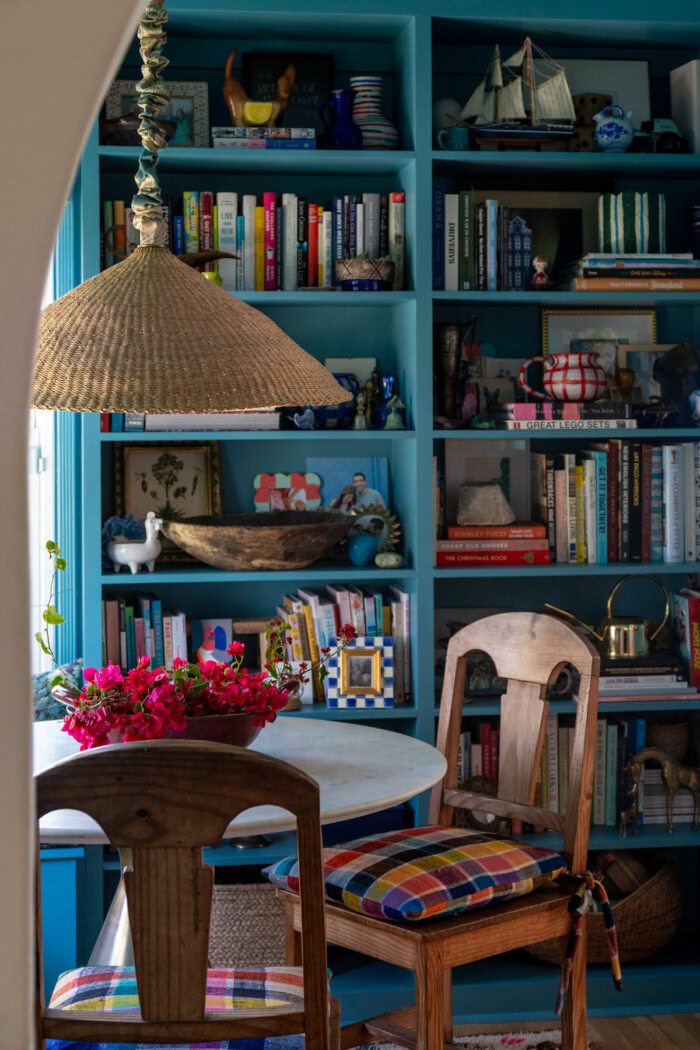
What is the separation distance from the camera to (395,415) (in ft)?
9.73

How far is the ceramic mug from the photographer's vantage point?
297 centimetres

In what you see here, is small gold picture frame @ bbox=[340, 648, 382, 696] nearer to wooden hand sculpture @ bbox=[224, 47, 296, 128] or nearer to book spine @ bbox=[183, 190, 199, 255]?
book spine @ bbox=[183, 190, 199, 255]

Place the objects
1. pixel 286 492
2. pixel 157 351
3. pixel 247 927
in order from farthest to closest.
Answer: pixel 286 492 → pixel 247 927 → pixel 157 351

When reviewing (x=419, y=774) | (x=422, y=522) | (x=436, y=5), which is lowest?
(x=419, y=774)

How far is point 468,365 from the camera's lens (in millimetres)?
3146

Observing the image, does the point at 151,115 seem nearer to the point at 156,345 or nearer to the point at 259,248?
the point at 156,345

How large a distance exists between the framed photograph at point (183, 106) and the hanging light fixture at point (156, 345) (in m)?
1.42

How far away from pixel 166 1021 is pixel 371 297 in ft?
6.69

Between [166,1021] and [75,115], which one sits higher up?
[75,115]

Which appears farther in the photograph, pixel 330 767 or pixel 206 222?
pixel 206 222

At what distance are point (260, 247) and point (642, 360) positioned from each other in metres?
1.14

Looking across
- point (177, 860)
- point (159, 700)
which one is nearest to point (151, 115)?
point (159, 700)

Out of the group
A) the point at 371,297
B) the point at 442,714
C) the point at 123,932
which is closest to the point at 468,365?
the point at 371,297

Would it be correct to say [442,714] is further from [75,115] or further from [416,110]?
[75,115]
